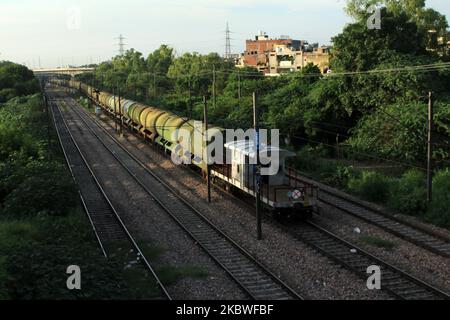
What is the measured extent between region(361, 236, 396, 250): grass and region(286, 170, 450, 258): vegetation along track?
0.85 m

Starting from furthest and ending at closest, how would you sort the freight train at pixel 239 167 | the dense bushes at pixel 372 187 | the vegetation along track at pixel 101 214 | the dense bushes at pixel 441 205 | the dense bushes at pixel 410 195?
the dense bushes at pixel 372 187, the dense bushes at pixel 410 195, the freight train at pixel 239 167, the dense bushes at pixel 441 205, the vegetation along track at pixel 101 214

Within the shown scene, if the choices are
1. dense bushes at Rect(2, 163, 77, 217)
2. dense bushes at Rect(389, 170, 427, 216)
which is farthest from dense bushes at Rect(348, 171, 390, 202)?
dense bushes at Rect(2, 163, 77, 217)

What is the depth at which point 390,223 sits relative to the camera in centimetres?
1959

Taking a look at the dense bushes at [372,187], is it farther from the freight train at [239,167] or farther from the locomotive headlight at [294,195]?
the locomotive headlight at [294,195]

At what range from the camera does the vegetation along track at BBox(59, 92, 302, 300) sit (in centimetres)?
Answer: 1341

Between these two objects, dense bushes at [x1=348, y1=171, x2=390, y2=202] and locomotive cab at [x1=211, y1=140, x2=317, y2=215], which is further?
dense bushes at [x1=348, y1=171, x2=390, y2=202]

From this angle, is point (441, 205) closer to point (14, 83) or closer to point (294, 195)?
point (294, 195)

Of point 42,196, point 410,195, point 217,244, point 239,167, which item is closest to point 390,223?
point 410,195

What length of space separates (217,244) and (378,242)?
5665mm

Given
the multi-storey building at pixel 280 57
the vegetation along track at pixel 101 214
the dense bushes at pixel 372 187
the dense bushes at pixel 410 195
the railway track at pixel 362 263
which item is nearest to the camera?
the railway track at pixel 362 263

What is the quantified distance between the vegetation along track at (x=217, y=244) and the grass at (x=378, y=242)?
179 inches

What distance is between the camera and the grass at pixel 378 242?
16889mm

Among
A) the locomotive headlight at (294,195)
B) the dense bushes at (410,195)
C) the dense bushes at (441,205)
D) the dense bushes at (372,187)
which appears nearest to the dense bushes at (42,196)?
the locomotive headlight at (294,195)

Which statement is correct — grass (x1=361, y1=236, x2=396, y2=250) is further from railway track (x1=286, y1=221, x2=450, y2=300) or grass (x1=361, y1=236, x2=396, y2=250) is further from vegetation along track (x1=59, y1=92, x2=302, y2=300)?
vegetation along track (x1=59, y1=92, x2=302, y2=300)
